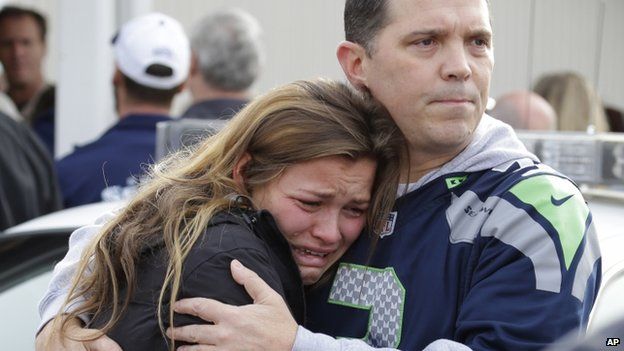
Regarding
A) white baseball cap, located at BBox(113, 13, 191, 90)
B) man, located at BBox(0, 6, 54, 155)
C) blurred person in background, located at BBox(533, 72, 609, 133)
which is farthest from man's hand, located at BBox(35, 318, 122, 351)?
man, located at BBox(0, 6, 54, 155)

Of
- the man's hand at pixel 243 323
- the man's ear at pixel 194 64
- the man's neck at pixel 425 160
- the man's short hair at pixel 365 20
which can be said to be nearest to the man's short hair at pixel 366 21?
the man's short hair at pixel 365 20

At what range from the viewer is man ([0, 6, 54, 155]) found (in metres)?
7.16

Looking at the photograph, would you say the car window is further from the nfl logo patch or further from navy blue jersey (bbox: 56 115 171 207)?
navy blue jersey (bbox: 56 115 171 207)

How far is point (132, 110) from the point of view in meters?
5.23

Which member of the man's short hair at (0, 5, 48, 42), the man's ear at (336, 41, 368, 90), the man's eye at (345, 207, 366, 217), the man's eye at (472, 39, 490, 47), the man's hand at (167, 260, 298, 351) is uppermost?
the man's eye at (472, 39, 490, 47)

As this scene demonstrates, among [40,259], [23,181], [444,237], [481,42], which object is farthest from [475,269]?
[23,181]

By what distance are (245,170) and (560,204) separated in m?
0.70

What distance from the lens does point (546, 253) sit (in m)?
2.11

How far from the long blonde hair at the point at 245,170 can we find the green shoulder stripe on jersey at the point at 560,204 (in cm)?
34

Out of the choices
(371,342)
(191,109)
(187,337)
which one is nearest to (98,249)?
(187,337)

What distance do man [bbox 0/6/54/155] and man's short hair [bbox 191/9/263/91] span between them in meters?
1.81

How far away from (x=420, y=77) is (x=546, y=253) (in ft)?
1.65

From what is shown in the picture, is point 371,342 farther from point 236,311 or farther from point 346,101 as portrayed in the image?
point 346,101

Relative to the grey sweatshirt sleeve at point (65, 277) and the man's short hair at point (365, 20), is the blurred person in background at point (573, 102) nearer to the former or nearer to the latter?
the man's short hair at point (365, 20)
